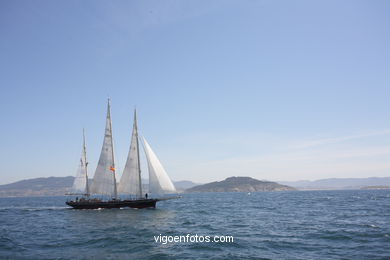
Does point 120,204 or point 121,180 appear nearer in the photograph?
point 121,180

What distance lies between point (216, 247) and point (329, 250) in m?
8.74

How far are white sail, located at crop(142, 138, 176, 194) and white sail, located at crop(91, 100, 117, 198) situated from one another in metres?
10.0

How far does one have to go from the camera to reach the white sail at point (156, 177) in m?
49.4

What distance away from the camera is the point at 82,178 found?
191ft

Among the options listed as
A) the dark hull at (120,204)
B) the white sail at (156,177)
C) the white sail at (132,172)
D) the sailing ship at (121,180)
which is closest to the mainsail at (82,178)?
the sailing ship at (121,180)

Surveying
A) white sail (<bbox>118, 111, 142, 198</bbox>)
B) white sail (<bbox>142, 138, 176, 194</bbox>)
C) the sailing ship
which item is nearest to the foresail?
the sailing ship

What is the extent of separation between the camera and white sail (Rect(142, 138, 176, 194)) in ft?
162

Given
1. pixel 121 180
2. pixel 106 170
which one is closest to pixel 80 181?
pixel 106 170

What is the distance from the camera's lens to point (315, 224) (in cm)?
3450

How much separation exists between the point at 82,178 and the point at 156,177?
1864 centimetres

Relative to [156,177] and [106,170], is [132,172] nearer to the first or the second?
[156,177]

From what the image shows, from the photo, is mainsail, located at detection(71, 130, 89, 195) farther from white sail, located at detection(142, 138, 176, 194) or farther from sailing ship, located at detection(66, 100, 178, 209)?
white sail, located at detection(142, 138, 176, 194)

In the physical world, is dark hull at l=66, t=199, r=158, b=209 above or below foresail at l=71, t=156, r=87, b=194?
below

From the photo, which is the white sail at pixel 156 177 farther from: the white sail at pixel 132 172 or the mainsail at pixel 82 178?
the mainsail at pixel 82 178
